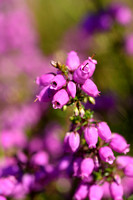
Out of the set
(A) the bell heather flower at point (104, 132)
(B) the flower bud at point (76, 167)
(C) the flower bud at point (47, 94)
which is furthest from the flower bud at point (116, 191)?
(C) the flower bud at point (47, 94)

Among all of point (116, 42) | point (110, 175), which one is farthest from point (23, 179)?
point (116, 42)

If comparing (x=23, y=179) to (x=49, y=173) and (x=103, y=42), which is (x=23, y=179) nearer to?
(x=49, y=173)

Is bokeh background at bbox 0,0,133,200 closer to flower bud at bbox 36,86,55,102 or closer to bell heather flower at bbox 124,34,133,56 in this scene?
bell heather flower at bbox 124,34,133,56

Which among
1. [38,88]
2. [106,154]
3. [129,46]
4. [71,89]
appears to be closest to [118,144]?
[106,154]

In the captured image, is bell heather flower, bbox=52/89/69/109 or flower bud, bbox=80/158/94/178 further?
flower bud, bbox=80/158/94/178

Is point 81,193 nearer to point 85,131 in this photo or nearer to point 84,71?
point 85,131

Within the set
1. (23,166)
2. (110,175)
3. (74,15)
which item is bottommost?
(110,175)

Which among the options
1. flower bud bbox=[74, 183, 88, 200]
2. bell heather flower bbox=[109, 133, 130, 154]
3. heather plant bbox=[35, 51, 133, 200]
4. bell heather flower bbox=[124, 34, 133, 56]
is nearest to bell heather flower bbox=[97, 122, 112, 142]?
heather plant bbox=[35, 51, 133, 200]
